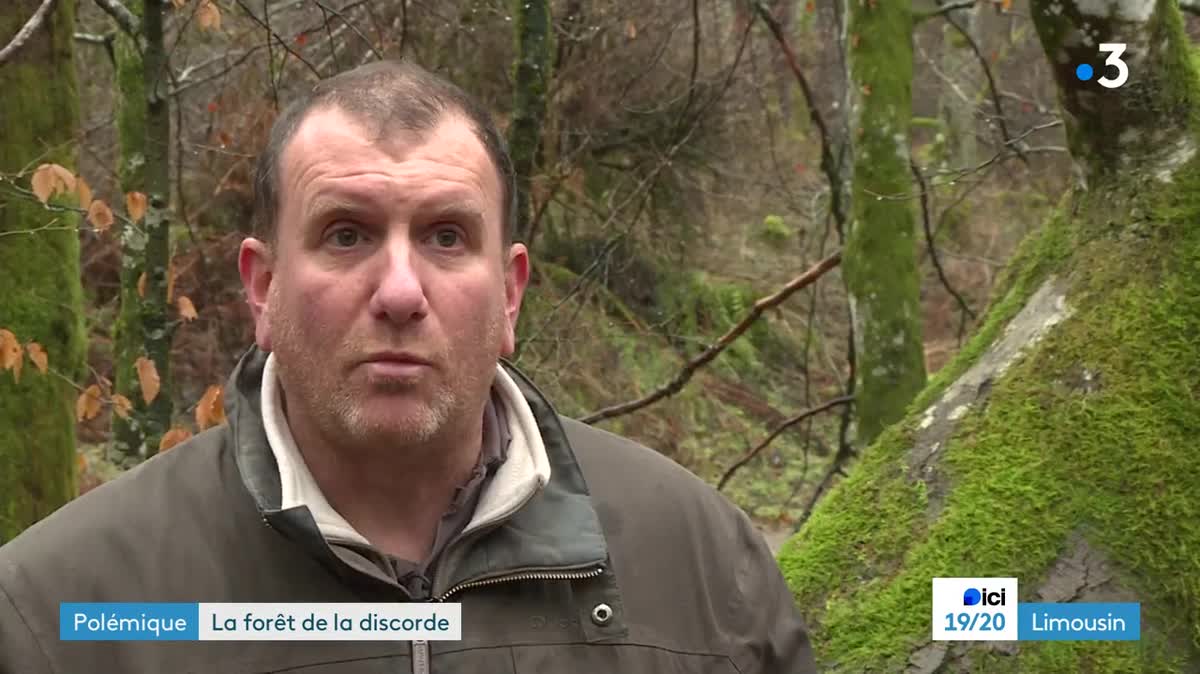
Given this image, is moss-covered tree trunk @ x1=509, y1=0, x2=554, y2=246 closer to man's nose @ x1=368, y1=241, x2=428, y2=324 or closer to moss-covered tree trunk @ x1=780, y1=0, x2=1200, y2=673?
moss-covered tree trunk @ x1=780, y1=0, x2=1200, y2=673

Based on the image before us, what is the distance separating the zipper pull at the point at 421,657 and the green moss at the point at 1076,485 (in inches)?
50.6

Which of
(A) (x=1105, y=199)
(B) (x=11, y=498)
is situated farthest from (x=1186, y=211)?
(B) (x=11, y=498)

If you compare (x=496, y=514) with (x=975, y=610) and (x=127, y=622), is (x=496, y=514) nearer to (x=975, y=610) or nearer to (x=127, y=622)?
(x=127, y=622)

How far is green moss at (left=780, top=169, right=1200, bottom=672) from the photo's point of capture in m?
2.69

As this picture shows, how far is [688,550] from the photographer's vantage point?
2.13 meters

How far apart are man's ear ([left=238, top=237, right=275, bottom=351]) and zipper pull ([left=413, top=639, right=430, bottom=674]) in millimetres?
553

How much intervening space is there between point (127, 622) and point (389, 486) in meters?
0.44

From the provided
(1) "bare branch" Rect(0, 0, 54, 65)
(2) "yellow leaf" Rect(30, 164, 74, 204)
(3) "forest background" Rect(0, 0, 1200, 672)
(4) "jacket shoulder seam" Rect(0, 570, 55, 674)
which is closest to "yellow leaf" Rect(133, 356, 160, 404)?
(3) "forest background" Rect(0, 0, 1200, 672)

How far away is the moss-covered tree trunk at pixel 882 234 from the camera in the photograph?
508 cm

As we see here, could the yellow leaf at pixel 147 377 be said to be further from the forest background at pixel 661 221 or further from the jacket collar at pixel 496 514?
the jacket collar at pixel 496 514

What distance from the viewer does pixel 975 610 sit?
2.70m

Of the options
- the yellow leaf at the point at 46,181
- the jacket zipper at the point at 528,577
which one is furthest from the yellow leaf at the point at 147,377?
the jacket zipper at the point at 528,577

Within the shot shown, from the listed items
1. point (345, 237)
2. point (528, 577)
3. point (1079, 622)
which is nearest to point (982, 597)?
point (1079, 622)

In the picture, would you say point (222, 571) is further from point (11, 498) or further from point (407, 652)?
point (11, 498)
